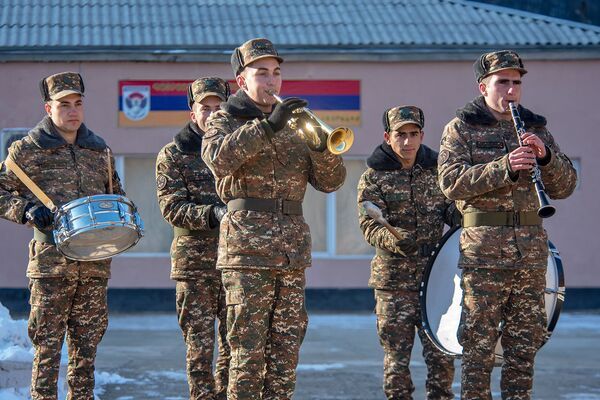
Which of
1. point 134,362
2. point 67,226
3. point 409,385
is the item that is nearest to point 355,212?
point 134,362

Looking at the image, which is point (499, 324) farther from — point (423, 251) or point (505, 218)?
point (423, 251)

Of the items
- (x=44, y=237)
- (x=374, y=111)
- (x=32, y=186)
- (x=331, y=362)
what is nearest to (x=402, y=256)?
(x=44, y=237)

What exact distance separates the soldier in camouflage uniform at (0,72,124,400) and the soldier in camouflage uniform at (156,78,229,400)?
63 cm

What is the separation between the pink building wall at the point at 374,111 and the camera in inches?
661

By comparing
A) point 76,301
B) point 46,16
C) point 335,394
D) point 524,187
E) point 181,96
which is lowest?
point 335,394

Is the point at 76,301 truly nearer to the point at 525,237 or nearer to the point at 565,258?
the point at 525,237

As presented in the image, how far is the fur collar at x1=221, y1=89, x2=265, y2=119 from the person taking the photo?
664cm

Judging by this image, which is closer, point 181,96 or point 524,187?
point 524,187

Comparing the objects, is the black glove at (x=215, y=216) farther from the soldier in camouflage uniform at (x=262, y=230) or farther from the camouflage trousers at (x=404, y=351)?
the camouflage trousers at (x=404, y=351)

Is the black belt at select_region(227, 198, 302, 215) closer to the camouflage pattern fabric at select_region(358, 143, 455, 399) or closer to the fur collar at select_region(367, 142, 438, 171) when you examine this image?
the camouflage pattern fabric at select_region(358, 143, 455, 399)

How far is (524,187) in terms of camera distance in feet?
23.6

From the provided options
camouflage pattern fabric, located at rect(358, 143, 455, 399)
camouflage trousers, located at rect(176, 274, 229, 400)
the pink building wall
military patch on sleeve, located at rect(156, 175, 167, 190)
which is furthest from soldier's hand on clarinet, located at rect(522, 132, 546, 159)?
the pink building wall

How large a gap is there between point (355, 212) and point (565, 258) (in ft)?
10.0

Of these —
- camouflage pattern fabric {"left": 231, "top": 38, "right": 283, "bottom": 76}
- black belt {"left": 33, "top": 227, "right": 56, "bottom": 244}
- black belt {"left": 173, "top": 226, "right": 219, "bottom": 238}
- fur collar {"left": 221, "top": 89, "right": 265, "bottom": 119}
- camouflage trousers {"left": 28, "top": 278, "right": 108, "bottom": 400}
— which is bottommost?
camouflage trousers {"left": 28, "top": 278, "right": 108, "bottom": 400}
